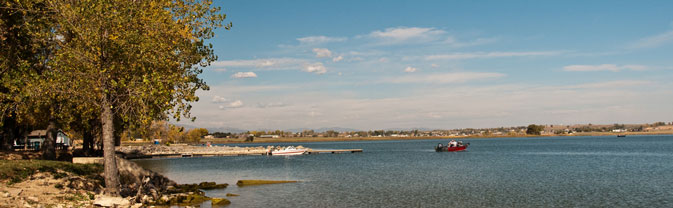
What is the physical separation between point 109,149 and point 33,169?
593cm

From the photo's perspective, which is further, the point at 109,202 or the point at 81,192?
the point at 81,192

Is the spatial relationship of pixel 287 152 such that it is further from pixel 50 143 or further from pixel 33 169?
pixel 33 169

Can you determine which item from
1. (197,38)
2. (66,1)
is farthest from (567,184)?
(66,1)

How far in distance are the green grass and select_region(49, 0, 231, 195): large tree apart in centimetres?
464

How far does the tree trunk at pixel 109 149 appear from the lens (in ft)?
80.1

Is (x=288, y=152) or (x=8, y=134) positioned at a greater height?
(x=8, y=134)

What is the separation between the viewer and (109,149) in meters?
24.8

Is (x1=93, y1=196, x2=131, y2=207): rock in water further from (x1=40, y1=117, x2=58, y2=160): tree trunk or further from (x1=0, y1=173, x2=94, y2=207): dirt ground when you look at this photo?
(x1=40, y1=117, x2=58, y2=160): tree trunk

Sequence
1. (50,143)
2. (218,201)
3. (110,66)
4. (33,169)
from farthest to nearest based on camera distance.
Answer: (50,143), (218,201), (33,169), (110,66)

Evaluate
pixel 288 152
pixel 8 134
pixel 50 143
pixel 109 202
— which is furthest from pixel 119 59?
pixel 288 152

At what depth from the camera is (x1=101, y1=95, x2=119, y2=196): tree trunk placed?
2441 cm

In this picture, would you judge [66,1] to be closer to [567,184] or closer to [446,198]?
[446,198]

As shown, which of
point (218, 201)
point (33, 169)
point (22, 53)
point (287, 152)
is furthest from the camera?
point (287, 152)

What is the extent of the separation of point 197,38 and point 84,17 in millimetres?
6816
